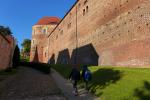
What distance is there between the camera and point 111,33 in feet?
64.2

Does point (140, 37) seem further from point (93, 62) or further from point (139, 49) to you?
point (93, 62)

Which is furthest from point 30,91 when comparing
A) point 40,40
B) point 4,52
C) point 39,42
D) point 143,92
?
point 39,42

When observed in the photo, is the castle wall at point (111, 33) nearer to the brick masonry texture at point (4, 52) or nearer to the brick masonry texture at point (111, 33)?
the brick masonry texture at point (111, 33)

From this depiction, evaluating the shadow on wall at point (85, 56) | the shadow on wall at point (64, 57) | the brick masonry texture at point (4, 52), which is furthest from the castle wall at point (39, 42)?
the brick masonry texture at point (4, 52)

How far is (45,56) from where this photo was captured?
60.3 m

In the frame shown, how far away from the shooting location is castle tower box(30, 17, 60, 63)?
63.3 metres

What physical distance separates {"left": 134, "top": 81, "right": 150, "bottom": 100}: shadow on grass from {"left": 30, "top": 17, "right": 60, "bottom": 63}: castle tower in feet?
173

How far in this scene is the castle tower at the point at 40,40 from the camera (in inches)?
2491

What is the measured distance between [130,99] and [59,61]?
34.6 m

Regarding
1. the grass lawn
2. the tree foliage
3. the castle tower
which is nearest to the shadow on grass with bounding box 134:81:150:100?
the grass lawn

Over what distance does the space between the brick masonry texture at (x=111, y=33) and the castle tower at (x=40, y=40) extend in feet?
99.4

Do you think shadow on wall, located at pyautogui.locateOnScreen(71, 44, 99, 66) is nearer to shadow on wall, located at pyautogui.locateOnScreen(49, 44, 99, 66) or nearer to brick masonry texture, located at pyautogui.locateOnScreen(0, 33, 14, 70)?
shadow on wall, located at pyautogui.locateOnScreen(49, 44, 99, 66)

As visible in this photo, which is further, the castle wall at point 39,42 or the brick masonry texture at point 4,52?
the castle wall at point 39,42

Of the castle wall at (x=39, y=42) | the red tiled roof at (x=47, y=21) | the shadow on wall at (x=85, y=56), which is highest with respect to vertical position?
the red tiled roof at (x=47, y=21)
